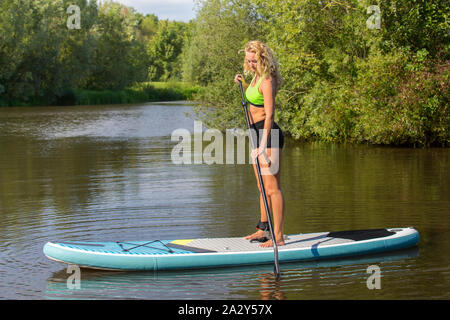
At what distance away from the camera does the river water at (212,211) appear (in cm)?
570

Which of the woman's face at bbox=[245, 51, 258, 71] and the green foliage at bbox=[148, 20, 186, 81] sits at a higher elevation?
the green foliage at bbox=[148, 20, 186, 81]

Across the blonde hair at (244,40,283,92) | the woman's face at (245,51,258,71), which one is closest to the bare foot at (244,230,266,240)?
the blonde hair at (244,40,283,92)

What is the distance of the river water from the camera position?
5.70 meters

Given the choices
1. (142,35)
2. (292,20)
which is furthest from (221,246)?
(142,35)

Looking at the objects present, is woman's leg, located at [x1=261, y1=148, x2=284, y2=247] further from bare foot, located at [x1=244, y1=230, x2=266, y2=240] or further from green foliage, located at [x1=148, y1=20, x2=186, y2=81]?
green foliage, located at [x1=148, y1=20, x2=186, y2=81]

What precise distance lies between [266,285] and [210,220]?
2.85 meters

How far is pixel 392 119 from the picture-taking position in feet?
56.3

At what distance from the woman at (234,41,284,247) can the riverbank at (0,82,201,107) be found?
42.3 m

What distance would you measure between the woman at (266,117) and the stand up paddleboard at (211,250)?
0.25 meters

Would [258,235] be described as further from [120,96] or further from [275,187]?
[120,96]
